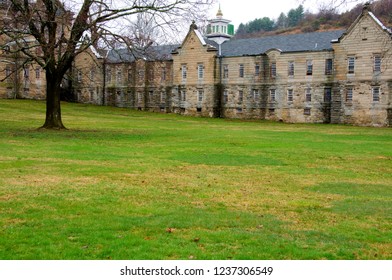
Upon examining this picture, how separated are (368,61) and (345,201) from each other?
49330 mm

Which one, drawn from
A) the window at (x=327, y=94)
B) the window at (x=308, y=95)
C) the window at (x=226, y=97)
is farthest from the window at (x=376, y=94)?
the window at (x=226, y=97)

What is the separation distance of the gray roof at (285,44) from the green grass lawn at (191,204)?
4084 centimetres

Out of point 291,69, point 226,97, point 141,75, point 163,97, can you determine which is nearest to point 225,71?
point 226,97

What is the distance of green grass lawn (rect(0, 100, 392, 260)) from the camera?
9.17 metres

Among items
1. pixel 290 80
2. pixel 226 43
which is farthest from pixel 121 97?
pixel 290 80

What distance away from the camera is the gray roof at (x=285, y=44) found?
211ft

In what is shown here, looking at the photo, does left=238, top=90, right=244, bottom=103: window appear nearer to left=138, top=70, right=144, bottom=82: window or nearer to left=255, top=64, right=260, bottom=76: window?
left=255, top=64, right=260, bottom=76: window

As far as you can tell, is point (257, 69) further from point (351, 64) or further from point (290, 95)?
point (351, 64)

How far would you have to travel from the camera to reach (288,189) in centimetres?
1586

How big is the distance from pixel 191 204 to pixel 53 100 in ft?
80.0

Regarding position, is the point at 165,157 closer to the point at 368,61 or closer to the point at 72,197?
the point at 72,197

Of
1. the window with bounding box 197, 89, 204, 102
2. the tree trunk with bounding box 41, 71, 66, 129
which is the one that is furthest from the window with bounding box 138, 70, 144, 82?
the tree trunk with bounding box 41, 71, 66, 129

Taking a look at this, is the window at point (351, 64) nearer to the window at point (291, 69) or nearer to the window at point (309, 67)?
the window at point (309, 67)

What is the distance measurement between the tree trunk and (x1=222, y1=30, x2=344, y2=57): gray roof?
37.1m
